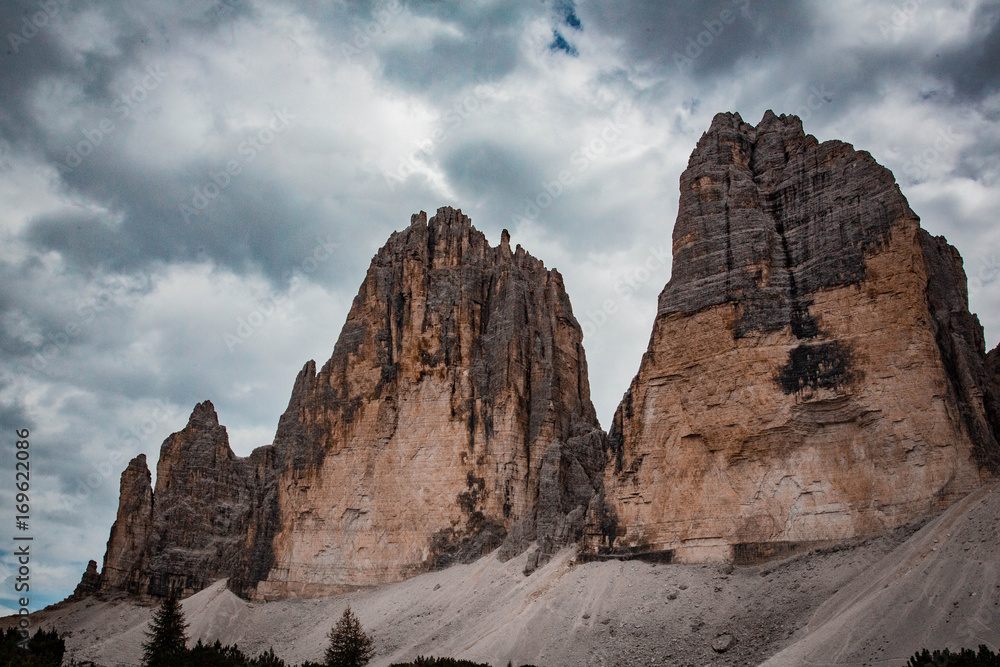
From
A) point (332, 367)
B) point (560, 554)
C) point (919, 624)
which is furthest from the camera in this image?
point (332, 367)

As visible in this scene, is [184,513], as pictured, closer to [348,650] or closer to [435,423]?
[435,423]

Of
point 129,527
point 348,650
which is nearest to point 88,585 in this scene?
point 129,527

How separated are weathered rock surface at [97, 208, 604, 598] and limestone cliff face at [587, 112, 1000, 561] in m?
9.81

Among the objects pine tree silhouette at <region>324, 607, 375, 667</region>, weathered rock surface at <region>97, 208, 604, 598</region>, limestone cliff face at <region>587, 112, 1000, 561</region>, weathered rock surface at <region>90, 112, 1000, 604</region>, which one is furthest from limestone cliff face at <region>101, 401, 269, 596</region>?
limestone cliff face at <region>587, 112, 1000, 561</region>

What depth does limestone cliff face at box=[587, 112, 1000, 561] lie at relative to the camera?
1192 inches

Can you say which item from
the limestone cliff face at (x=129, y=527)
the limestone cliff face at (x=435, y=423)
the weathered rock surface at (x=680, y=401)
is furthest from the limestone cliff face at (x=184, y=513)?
the limestone cliff face at (x=435, y=423)

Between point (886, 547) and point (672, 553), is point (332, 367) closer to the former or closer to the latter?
point (672, 553)

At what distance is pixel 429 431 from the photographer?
54281mm

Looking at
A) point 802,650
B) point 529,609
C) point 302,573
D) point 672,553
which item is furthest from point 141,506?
point 802,650

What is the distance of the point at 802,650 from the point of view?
2352 cm

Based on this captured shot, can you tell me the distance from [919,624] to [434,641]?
23576mm

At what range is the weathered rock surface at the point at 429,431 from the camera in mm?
51000

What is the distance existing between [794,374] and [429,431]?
90.4ft

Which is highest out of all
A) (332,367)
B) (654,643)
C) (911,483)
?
(332,367)
